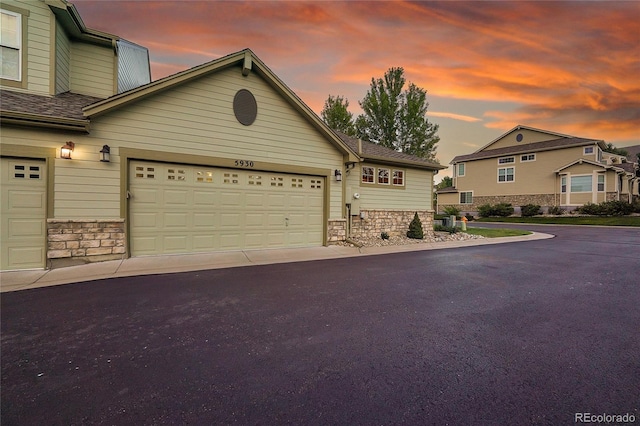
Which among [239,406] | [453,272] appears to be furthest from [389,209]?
[239,406]

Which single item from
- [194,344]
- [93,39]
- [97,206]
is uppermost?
[93,39]

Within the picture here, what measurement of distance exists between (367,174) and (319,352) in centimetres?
1010

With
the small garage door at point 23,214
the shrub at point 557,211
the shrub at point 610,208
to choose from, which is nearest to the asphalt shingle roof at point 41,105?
the small garage door at point 23,214

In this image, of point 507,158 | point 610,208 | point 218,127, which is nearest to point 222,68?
point 218,127

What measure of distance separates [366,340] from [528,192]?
34.8 meters

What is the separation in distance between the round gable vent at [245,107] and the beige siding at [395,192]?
4616 mm

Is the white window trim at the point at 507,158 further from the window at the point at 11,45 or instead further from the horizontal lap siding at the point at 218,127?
the window at the point at 11,45

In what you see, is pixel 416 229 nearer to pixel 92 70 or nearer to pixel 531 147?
pixel 92 70

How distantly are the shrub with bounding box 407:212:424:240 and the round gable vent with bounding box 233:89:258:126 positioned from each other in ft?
27.8

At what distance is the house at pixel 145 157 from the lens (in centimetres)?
645

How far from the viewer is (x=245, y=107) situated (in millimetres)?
8898

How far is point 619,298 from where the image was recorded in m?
4.64

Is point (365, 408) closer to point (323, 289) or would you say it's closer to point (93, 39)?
point (323, 289)

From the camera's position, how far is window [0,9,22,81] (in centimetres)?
718
